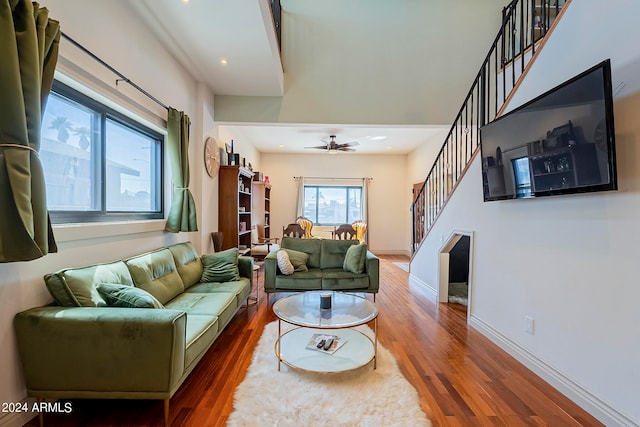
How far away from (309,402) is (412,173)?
22.9 ft

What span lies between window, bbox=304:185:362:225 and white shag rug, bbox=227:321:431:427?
21.1 feet

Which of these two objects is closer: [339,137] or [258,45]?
[258,45]

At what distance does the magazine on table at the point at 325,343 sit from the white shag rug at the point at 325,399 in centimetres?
23

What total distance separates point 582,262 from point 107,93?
3.73 meters

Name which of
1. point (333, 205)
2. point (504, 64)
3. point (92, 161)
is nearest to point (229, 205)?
point (92, 161)

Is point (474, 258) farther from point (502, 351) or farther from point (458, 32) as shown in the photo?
point (458, 32)

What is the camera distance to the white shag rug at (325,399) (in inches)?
66.6

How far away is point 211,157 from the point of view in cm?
421

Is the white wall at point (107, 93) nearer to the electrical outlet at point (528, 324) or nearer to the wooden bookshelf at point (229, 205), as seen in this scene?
the wooden bookshelf at point (229, 205)

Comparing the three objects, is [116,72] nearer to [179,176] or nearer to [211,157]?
[179,176]

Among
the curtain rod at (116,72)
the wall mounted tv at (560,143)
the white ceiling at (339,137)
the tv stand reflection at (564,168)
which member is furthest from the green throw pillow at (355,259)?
the curtain rod at (116,72)

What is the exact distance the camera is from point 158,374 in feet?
5.29

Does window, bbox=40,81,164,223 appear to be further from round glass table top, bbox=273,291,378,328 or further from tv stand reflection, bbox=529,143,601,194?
tv stand reflection, bbox=529,143,601,194

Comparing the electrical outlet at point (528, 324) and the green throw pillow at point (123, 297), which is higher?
the green throw pillow at point (123, 297)
